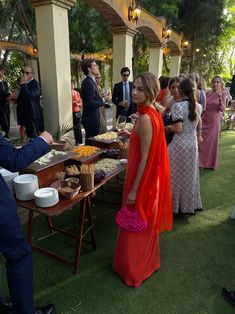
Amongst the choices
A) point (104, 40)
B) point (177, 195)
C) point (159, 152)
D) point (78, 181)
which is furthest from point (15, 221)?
point (104, 40)

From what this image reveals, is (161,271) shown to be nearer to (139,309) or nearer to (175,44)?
(139,309)

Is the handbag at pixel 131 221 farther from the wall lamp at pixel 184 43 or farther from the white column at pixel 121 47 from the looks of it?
the wall lamp at pixel 184 43

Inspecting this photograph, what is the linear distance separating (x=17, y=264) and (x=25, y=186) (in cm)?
60

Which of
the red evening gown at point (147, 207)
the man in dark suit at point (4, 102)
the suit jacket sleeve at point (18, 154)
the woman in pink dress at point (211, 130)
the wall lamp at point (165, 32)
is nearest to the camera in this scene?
the suit jacket sleeve at point (18, 154)

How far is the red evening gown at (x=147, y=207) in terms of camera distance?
2129 millimetres

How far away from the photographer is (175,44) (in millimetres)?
12680

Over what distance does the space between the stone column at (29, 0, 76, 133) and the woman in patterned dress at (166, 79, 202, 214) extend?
2.61 meters

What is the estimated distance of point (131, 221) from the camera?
220 cm

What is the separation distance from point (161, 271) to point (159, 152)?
4.06 ft

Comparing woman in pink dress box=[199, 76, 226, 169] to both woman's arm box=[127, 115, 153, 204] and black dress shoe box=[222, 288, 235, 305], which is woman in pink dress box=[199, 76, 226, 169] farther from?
woman's arm box=[127, 115, 153, 204]

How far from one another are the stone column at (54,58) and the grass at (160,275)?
90.4 inches

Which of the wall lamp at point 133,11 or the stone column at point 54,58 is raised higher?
the wall lamp at point 133,11

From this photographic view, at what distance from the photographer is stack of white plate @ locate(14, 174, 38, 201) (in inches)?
80.4

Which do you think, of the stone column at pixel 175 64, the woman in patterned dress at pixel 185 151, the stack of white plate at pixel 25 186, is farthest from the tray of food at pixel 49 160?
the stone column at pixel 175 64
